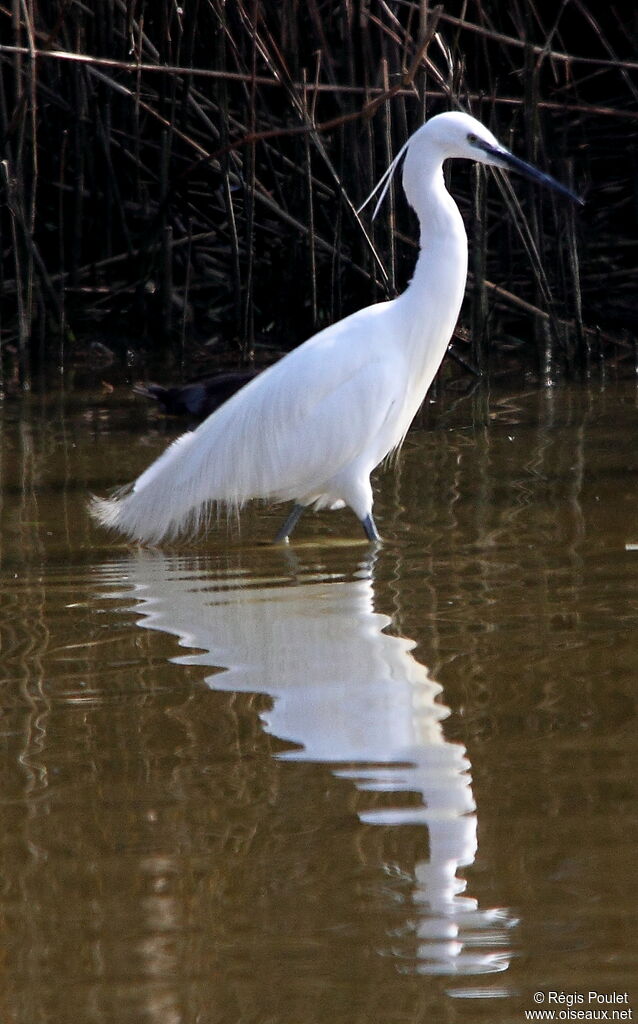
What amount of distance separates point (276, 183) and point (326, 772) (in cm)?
697

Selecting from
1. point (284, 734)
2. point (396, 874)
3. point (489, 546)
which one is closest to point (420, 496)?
point (489, 546)

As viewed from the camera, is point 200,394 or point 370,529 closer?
point 370,529

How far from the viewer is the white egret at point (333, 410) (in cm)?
506

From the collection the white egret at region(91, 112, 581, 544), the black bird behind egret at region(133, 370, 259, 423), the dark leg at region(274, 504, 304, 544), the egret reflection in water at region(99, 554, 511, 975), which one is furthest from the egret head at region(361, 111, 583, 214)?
the black bird behind egret at region(133, 370, 259, 423)

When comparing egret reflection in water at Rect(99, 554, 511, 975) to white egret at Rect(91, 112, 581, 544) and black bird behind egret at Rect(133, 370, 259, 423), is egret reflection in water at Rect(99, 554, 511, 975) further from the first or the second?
black bird behind egret at Rect(133, 370, 259, 423)

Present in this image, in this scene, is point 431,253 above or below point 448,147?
below

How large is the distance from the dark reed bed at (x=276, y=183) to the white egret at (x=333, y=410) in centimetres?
238

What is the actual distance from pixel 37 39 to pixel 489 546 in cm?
608

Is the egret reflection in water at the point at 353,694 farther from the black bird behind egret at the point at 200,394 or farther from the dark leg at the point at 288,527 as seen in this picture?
the black bird behind egret at the point at 200,394

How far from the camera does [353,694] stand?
10.4ft

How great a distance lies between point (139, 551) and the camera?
508cm

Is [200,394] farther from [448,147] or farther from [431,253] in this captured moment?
[448,147]

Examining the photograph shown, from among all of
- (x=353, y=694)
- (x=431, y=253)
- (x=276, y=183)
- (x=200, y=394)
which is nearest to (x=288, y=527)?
(x=431, y=253)

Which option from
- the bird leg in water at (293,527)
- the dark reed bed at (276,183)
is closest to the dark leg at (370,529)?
the bird leg in water at (293,527)
